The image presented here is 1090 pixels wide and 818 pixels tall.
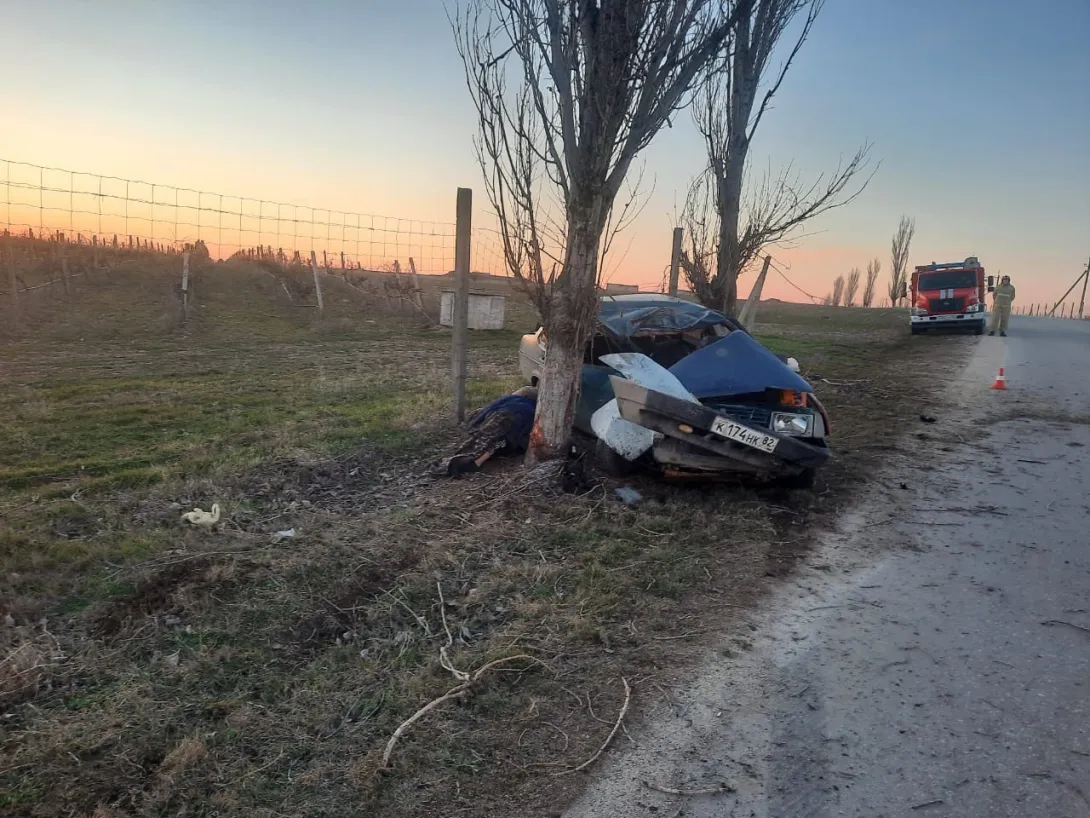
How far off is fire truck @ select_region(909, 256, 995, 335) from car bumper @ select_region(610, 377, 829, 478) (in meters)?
21.0

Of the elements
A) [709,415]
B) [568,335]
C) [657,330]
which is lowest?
[709,415]

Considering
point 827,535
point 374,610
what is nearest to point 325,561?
point 374,610

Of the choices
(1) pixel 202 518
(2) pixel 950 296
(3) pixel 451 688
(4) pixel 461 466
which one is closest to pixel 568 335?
(4) pixel 461 466

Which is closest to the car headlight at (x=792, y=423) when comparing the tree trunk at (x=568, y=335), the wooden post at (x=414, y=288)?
the tree trunk at (x=568, y=335)

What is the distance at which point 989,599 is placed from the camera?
12.8 ft

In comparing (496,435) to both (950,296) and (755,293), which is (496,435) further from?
(950,296)

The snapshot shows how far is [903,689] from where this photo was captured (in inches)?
121

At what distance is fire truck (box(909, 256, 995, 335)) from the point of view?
74.0 feet

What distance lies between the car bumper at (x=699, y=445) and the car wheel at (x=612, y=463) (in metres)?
0.51

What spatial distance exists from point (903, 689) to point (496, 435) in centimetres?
404

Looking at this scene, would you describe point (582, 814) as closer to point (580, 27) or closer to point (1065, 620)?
point (1065, 620)

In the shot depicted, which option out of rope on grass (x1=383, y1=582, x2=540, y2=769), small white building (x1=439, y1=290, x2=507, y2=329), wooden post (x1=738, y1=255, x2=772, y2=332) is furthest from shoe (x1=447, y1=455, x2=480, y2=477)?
small white building (x1=439, y1=290, x2=507, y2=329)

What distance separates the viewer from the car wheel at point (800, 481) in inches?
224

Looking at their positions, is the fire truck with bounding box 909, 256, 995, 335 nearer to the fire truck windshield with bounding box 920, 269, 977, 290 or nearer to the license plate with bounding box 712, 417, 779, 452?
the fire truck windshield with bounding box 920, 269, 977, 290
